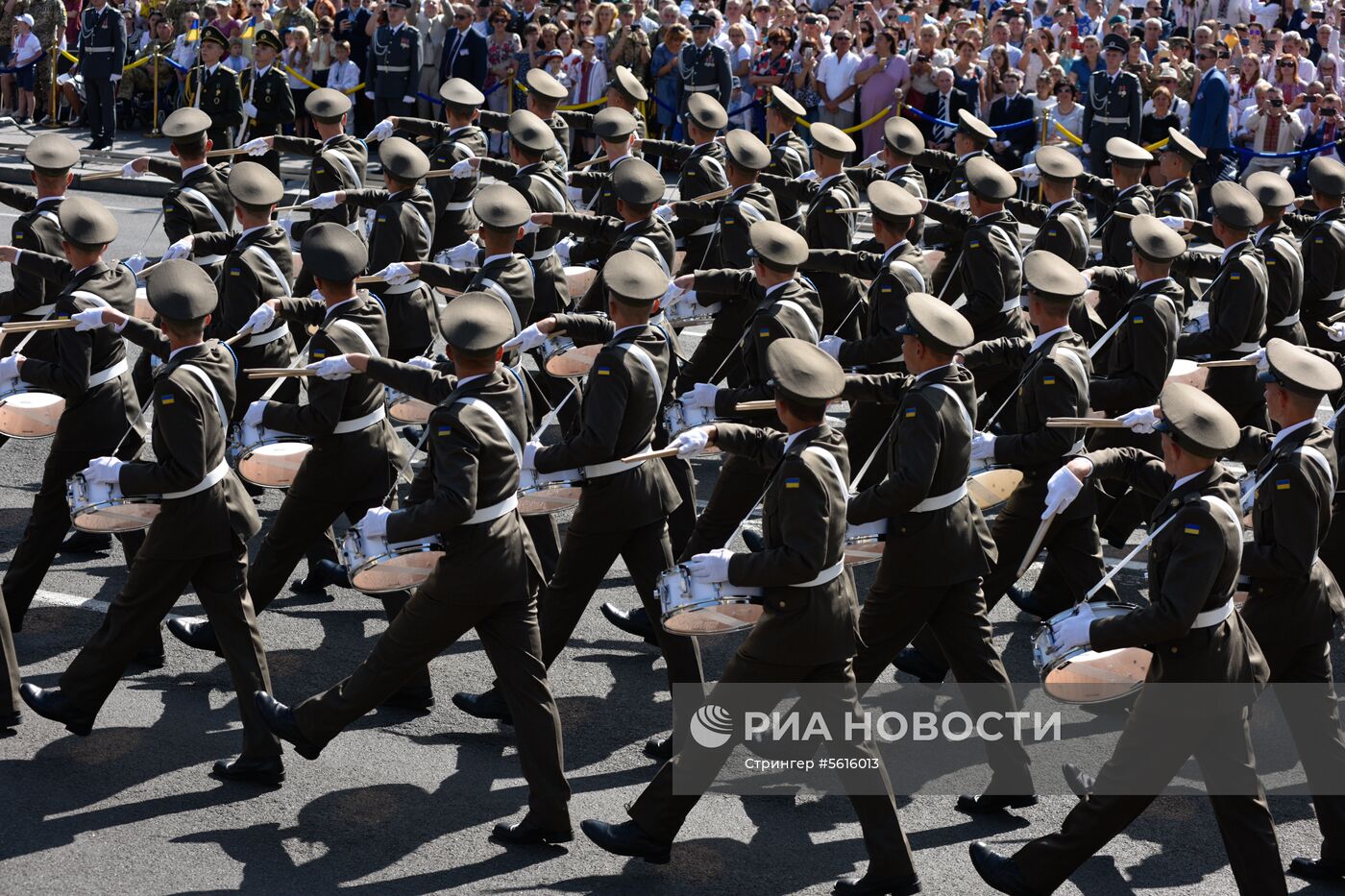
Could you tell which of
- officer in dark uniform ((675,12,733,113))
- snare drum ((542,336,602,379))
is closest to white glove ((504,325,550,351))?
snare drum ((542,336,602,379))

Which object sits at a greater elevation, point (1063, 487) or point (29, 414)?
point (1063, 487)

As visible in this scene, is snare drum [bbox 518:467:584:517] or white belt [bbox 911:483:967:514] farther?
snare drum [bbox 518:467:584:517]

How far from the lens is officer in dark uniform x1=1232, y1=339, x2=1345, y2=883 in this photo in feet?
20.7

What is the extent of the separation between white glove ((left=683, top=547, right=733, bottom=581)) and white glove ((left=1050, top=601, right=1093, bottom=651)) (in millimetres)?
1142

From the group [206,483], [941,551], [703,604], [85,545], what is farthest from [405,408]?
[941,551]

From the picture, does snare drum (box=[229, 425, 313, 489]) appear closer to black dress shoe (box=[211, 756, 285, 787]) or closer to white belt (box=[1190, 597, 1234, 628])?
black dress shoe (box=[211, 756, 285, 787])

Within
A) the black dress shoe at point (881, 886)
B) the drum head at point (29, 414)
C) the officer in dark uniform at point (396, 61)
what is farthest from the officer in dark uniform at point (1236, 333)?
the officer in dark uniform at point (396, 61)

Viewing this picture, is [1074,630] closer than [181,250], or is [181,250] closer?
[1074,630]

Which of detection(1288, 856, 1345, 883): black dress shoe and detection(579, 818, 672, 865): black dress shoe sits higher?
detection(1288, 856, 1345, 883): black dress shoe

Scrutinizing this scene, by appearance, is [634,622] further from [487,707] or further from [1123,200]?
[1123,200]

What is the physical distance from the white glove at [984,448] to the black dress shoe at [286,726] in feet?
9.57

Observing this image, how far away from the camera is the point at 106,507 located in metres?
6.93

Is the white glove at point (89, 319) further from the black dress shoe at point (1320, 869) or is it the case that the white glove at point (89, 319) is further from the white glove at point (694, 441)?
the black dress shoe at point (1320, 869)

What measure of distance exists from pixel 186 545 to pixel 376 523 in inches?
A: 30.5
